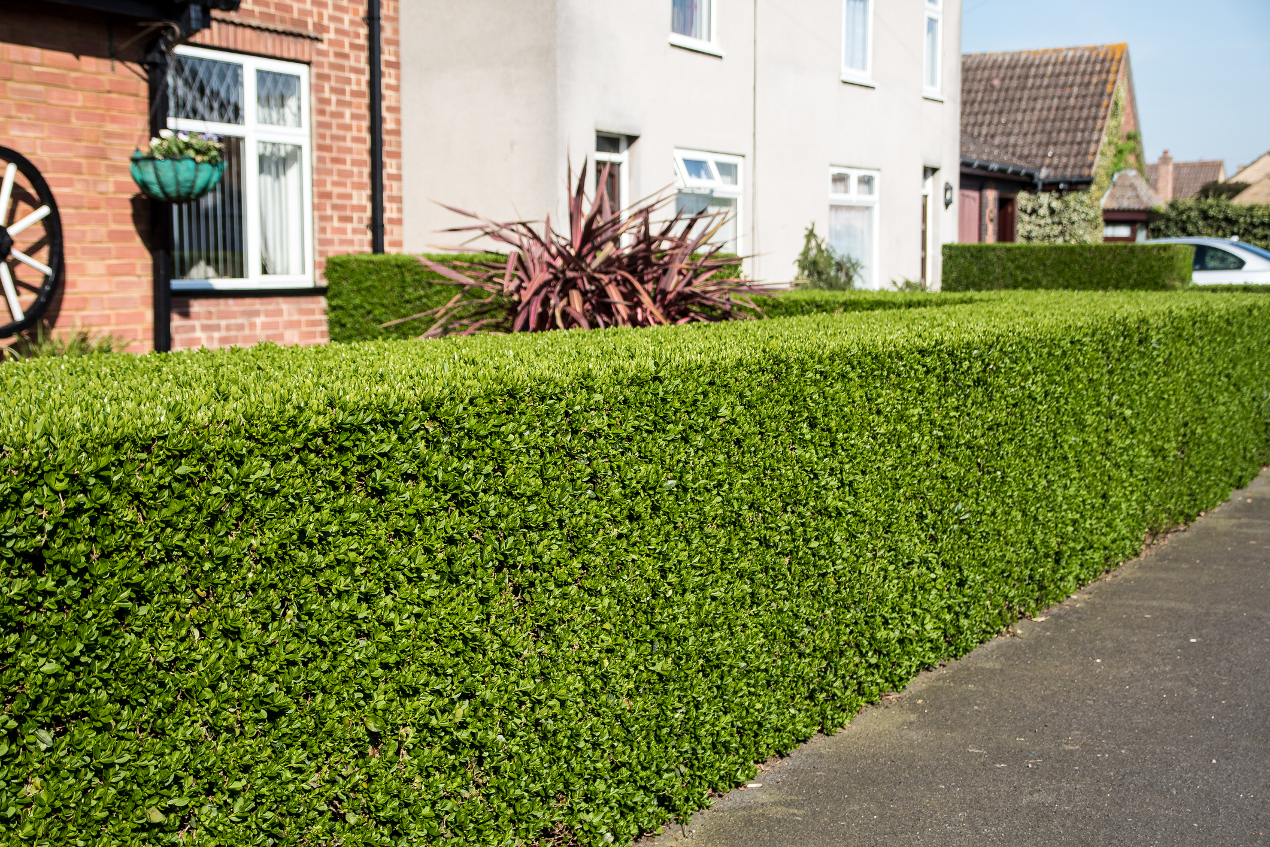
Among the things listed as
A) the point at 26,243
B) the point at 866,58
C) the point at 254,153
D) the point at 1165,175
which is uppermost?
the point at 1165,175

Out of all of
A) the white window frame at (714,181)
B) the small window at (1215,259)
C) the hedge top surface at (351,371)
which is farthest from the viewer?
the small window at (1215,259)

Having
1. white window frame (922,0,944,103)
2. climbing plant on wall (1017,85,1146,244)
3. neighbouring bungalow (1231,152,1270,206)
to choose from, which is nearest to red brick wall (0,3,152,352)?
white window frame (922,0,944,103)

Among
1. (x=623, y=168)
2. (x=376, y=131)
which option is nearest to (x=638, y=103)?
(x=623, y=168)

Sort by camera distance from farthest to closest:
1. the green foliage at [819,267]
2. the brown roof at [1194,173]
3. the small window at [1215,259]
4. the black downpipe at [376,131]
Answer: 1. the brown roof at [1194,173]
2. the small window at [1215,259]
3. the green foliage at [819,267]
4. the black downpipe at [376,131]

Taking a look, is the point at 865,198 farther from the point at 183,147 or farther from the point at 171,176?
the point at 171,176

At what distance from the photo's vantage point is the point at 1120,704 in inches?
186

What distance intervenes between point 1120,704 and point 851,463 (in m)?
1.62

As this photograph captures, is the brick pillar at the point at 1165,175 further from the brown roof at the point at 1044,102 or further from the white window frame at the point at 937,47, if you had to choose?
the white window frame at the point at 937,47

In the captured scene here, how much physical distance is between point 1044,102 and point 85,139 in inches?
1124

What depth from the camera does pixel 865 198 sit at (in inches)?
633

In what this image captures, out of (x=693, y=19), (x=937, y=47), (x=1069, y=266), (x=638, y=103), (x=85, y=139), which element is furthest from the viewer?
(x=1069, y=266)

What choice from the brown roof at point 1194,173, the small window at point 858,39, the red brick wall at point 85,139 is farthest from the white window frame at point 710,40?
the brown roof at point 1194,173

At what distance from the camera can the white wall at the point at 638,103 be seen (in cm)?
1064

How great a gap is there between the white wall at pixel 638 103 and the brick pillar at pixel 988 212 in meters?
10.6
